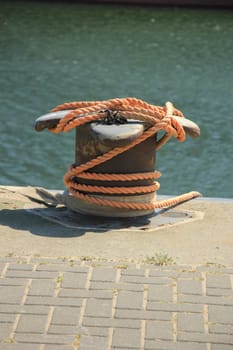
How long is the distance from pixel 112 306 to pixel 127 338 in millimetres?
268

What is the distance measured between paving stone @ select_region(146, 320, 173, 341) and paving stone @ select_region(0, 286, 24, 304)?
22.2 inches

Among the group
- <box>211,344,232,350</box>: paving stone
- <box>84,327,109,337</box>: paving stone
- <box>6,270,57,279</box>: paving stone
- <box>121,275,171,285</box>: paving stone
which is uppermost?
<box>121,275,171,285</box>: paving stone

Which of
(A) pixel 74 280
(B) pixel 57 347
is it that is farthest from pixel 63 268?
(B) pixel 57 347

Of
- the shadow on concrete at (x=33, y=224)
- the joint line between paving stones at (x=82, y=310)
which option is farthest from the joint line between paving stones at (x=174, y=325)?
the shadow on concrete at (x=33, y=224)

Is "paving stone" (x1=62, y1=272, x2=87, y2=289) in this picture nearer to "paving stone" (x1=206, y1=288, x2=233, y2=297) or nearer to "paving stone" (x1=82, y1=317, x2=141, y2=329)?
"paving stone" (x1=82, y1=317, x2=141, y2=329)

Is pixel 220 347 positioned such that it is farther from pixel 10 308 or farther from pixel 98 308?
pixel 10 308

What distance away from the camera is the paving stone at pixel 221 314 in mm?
3404

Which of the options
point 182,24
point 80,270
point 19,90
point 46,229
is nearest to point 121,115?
point 46,229

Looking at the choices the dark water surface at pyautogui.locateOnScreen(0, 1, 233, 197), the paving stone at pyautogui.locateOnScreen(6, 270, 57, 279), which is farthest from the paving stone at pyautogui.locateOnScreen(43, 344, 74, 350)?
the dark water surface at pyautogui.locateOnScreen(0, 1, 233, 197)

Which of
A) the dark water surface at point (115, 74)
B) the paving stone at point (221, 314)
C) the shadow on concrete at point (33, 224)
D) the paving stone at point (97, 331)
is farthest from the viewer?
the dark water surface at point (115, 74)

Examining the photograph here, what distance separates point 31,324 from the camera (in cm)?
334

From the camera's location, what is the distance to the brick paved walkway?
10.6 feet

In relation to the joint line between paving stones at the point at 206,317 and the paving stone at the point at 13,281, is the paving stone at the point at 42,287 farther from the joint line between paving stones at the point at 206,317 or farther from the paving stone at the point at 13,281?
the joint line between paving stones at the point at 206,317

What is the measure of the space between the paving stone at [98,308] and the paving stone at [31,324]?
187 mm
